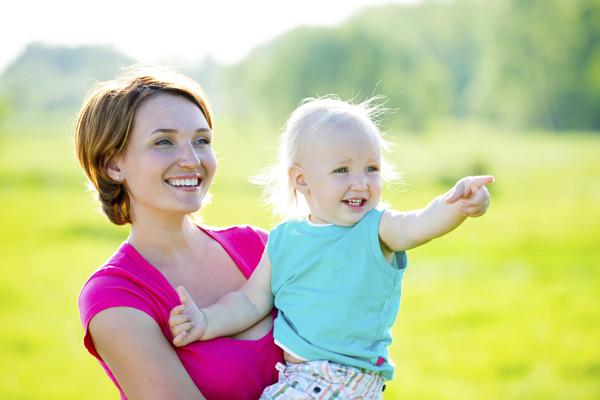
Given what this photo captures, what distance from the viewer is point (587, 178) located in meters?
20.0

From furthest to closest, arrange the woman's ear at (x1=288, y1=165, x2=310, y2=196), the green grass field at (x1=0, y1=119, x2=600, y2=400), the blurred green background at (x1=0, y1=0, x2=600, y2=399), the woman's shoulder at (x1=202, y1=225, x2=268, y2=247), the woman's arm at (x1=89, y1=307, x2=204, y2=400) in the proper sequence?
1. the blurred green background at (x1=0, y1=0, x2=600, y2=399)
2. the green grass field at (x1=0, y1=119, x2=600, y2=400)
3. the woman's shoulder at (x1=202, y1=225, x2=268, y2=247)
4. the woman's ear at (x1=288, y1=165, x2=310, y2=196)
5. the woman's arm at (x1=89, y1=307, x2=204, y2=400)

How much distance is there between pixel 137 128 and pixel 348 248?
84 cm

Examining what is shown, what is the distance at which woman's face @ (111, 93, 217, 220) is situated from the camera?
2.46 meters

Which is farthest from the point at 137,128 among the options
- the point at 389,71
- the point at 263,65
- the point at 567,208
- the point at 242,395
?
the point at 263,65

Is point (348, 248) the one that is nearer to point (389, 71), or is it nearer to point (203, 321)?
point (203, 321)

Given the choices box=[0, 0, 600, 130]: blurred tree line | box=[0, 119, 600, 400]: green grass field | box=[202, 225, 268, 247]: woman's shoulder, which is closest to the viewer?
box=[202, 225, 268, 247]: woman's shoulder

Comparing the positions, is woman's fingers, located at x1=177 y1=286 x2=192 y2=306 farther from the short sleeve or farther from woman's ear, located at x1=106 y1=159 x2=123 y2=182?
woman's ear, located at x1=106 y1=159 x2=123 y2=182

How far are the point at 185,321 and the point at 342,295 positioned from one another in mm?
504

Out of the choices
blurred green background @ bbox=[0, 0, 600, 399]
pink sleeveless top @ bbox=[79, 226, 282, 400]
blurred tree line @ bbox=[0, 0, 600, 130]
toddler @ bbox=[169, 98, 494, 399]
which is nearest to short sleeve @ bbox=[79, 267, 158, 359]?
pink sleeveless top @ bbox=[79, 226, 282, 400]

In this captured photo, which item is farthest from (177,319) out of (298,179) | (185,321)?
(298,179)

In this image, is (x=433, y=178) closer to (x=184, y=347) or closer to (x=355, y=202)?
(x=355, y=202)

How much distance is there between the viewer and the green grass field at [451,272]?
9.44 meters

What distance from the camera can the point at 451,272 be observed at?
13703 millimetres

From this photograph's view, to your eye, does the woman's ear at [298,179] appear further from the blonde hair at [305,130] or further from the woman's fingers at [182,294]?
the woman's fingers at [182,294]
